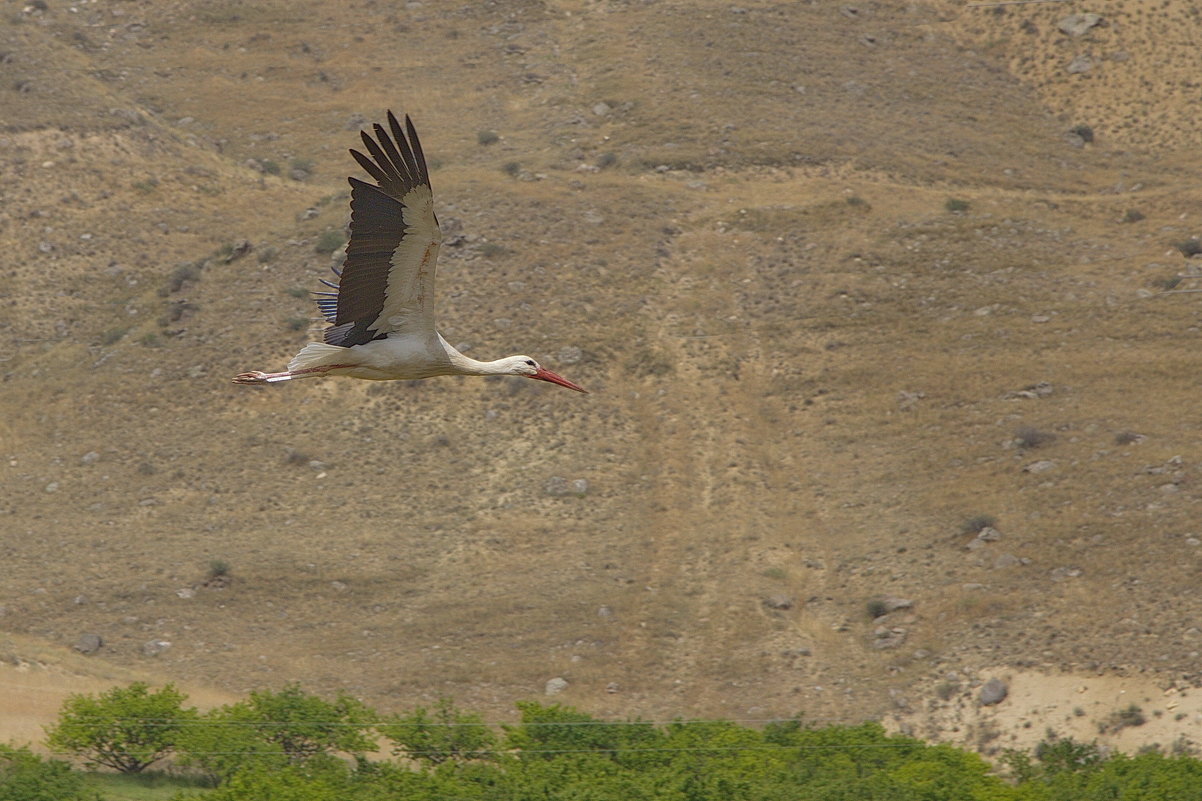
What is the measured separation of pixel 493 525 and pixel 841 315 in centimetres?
1306

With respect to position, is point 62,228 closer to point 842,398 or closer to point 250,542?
point 250,542

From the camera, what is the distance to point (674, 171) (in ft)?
185

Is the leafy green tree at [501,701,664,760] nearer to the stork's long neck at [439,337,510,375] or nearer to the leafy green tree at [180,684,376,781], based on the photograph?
the leafy green tree at [180,684,376,781]

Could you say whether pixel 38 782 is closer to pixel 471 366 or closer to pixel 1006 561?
pixel 471 366

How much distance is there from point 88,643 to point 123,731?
7.80 meters

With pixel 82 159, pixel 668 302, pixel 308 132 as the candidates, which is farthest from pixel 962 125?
pixel 82 159

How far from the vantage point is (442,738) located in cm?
3070

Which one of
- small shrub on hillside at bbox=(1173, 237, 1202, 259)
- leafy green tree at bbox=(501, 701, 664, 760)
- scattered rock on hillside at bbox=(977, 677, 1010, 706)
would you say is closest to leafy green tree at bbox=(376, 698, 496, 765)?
leafy green tree at bbox=(501, 701, 664, 760)

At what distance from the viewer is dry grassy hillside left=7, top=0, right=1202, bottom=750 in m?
38.2

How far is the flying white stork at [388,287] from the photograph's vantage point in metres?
14.2

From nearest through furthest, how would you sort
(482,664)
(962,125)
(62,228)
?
1. (482,664)
2. (62,228)
3. (962,125)

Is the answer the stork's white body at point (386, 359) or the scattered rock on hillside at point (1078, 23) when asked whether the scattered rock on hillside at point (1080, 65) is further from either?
the stork's white body at point (386, 359)

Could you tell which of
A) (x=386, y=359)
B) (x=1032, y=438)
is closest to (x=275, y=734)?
(x=386, y=359)

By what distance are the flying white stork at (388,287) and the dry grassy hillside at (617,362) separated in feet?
68.7
